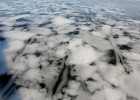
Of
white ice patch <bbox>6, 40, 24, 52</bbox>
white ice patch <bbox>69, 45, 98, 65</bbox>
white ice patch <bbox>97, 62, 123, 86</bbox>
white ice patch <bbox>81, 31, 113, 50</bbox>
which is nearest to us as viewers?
white ice patch <bbox>97, 62, 123, 86</bbox>

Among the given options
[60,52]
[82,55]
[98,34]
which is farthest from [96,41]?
[60,52]

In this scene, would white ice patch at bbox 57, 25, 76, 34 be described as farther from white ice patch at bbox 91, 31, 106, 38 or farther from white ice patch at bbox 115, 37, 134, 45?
white ice patch at bbox 115, 37, 134, 45

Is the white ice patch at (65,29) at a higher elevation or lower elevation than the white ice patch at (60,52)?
higher

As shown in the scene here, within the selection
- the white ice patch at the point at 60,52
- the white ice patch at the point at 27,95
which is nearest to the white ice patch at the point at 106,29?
the white ice patch at the point at 60,52

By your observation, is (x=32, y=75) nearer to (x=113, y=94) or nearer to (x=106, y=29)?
(x=113, y=94)

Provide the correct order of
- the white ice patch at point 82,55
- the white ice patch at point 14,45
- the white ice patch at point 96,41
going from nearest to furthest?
the white ice patch at point 82,55
the white ice patch at point 14,45
the white ice patch at point 96,41

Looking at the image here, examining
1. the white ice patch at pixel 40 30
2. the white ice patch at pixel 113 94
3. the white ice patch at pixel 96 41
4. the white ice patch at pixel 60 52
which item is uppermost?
the white ice patch at pixel 40 30

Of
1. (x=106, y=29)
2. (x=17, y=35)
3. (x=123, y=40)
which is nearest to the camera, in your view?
(x=123, y=40)

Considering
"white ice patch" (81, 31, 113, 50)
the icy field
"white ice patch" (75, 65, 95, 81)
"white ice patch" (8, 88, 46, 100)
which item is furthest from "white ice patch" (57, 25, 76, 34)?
"white ice patch" (8, 88, 46, 100)

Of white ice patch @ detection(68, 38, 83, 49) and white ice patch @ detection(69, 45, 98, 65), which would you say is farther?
white ice patch @ detection(68, 38, 83, 49)

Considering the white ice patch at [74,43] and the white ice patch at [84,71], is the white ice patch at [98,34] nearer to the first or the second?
the white ice patch at [74,43]

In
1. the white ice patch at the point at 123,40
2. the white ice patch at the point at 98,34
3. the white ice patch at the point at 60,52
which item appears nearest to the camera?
the white ice patch at the point at 60,52

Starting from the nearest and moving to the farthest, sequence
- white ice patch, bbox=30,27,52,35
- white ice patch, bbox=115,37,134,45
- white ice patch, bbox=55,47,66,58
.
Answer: white ice patch, bbox=55,47,66,58 < white ice patch, bbox=115,37,134,45 < white ice patch, bbox=30,27,52,35

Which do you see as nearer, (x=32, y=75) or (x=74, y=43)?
(x=32, y=75)
